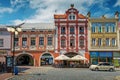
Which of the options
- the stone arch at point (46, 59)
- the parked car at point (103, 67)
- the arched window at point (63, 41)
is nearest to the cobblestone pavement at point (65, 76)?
the parked car at point (103, 67)

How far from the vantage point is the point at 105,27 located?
5194cm

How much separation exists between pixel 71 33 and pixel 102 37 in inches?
259

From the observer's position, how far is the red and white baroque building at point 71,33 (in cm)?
5200

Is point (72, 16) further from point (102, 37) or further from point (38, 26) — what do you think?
point (38, 26)

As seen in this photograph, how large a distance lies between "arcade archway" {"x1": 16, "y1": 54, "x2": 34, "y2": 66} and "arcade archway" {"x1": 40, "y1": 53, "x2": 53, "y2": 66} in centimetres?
283

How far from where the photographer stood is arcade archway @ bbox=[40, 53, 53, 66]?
52.6 meters

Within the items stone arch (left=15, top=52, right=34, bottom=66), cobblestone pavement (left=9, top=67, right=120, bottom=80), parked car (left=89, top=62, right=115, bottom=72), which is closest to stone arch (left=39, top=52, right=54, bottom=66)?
stone arch (left=15, top=52, right=34, bottom=66)

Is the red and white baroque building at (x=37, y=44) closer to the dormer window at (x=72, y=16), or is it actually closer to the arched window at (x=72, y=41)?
the arched window at (x=72, y=41)

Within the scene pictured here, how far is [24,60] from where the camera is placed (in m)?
55.6

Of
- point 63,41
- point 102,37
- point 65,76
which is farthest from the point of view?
point 63,41

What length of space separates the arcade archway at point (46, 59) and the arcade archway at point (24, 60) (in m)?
2.83

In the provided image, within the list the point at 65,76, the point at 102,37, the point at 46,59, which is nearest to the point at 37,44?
the point at 46,59

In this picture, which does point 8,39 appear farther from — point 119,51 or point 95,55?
point 119,51

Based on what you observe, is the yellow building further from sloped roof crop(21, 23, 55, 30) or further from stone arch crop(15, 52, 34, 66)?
stone arch crop(15, 52, 34, 66)
